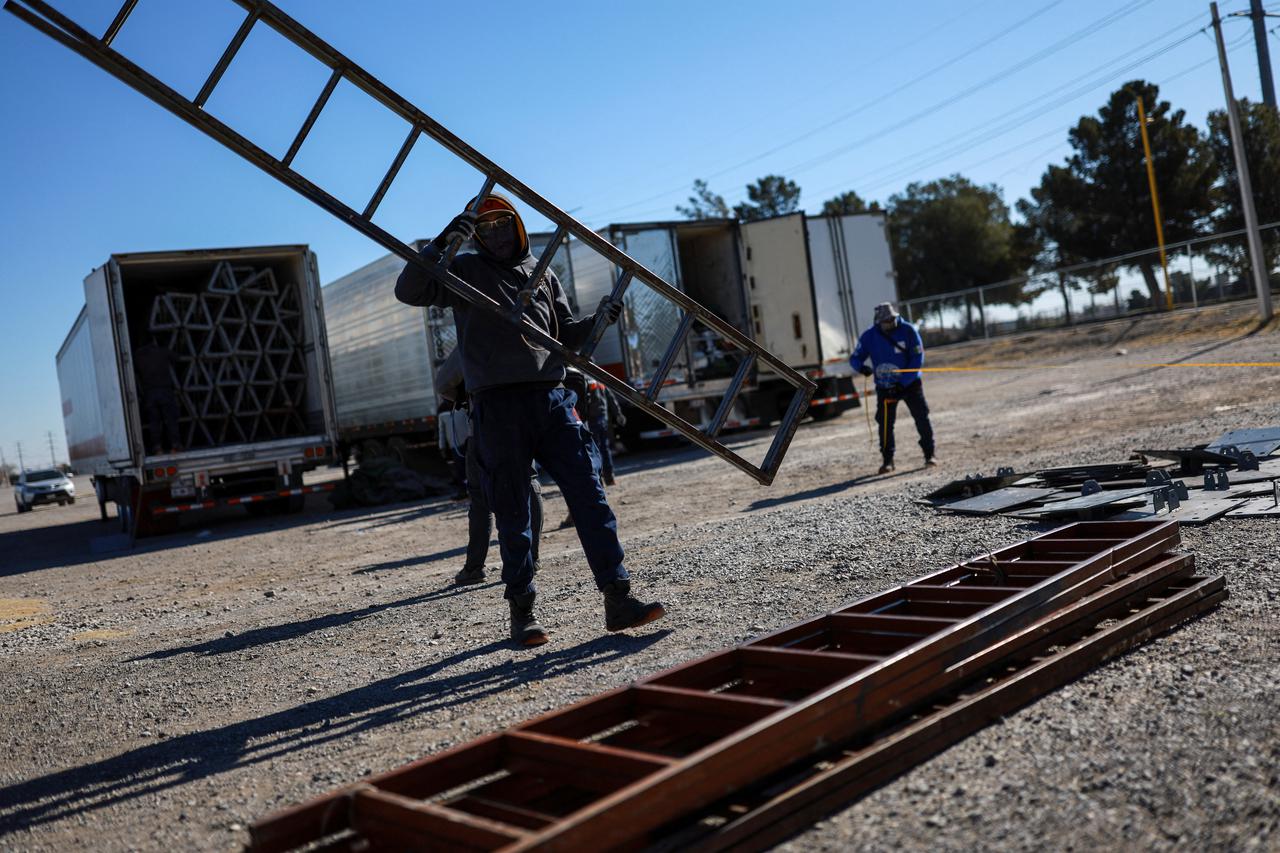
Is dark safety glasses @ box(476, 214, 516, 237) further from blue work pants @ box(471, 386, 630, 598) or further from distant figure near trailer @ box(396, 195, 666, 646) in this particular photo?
blue work pants @ box(471, 386, 630, 598)

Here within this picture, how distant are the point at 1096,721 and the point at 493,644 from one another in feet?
11.0

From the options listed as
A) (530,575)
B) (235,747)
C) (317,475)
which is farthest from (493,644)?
(317,475)

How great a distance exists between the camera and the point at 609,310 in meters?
5.71

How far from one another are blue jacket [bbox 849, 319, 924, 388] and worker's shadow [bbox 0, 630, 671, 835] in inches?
300

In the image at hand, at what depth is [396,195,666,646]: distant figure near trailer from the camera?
5434 mm

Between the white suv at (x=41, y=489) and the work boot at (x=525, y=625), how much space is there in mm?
37994

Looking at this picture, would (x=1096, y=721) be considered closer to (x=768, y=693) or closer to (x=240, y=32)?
(x=768, y=693)

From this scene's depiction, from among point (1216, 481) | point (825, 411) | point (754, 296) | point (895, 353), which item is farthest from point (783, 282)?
point (1216, 481)

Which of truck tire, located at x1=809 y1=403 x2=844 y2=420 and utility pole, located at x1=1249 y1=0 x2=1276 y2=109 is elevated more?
utility pole, located at x1=1249 y1=0 x2=1276 y2=109

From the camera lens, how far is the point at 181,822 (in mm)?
3721

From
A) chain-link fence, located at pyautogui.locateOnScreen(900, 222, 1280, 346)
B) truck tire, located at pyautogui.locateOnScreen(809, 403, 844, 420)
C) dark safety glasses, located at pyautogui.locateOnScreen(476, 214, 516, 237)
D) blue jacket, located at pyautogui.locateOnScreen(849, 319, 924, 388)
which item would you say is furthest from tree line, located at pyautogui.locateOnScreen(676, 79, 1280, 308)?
dark safety glasses, located at pyautogui.locateOnScreen(476, 214, 516, 237)

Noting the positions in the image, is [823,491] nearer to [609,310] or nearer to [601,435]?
[601,435]

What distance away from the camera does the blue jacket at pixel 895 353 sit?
1256 centimetres

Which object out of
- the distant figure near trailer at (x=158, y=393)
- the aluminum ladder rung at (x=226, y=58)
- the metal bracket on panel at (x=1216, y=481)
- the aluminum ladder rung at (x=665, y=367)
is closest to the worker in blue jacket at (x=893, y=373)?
the metal bracket on panel at (x=1216, y=481)
